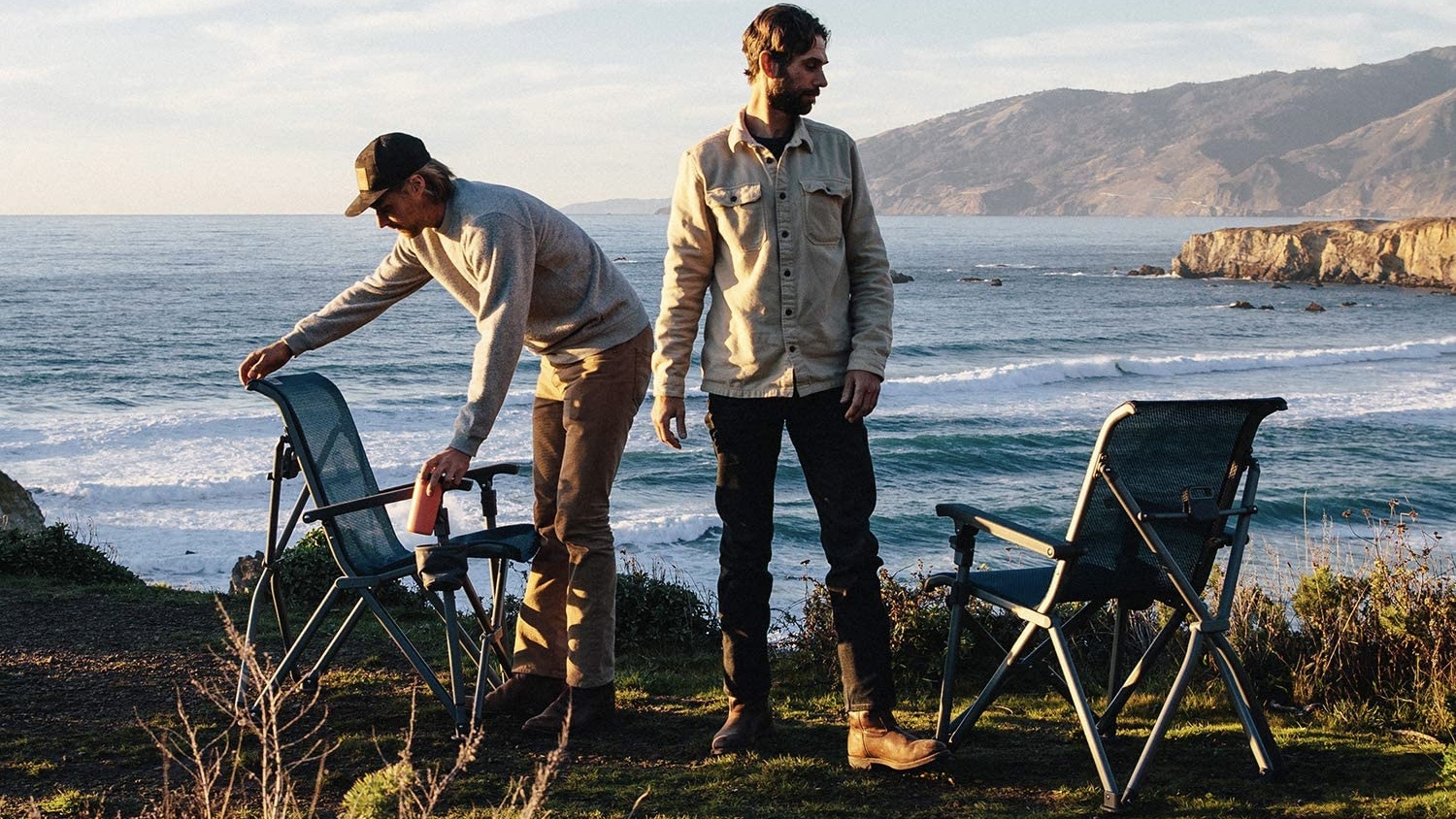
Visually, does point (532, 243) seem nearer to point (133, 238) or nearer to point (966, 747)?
point (966, 747)

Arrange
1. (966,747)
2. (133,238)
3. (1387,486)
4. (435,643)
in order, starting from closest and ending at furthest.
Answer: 1. (966,747)
2. (435,643)
3. (1387,486)
4. (133,238)

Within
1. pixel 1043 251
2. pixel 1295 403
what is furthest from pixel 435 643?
pixel 1043 251

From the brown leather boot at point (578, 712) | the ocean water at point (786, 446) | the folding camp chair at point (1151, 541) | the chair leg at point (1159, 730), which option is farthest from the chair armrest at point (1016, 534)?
the ocean water at point (786, 446)

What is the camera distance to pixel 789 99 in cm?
386

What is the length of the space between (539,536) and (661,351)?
93cm

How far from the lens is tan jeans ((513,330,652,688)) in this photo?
4379 millimetres

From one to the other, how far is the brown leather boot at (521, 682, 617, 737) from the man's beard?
207 centimetres

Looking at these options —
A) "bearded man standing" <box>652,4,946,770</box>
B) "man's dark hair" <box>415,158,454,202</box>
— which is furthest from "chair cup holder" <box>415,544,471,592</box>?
"man's dark hair" <box>415,158,454,202</box>

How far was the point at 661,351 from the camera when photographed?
4113mm

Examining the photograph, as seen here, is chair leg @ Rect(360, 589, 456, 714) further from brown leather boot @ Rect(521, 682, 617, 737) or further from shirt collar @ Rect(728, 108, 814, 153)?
shirt collar @ Rect(728, 108, 814, 153)

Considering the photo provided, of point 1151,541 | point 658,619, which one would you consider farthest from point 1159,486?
point 658,619

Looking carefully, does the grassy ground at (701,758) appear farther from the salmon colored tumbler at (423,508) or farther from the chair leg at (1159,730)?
the salmon colored tumbler at (423,508)

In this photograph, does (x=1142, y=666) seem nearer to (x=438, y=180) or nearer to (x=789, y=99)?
(x=789, y=99)

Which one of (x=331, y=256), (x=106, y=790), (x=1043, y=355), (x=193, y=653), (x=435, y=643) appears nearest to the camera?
(x=106, y=790)
